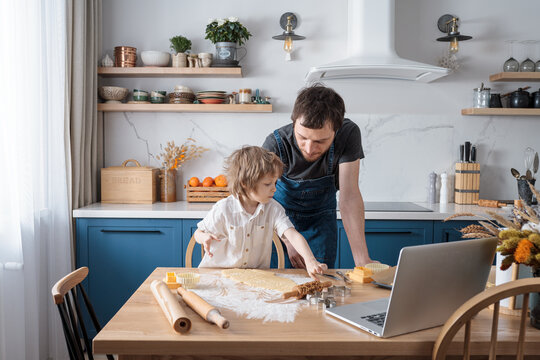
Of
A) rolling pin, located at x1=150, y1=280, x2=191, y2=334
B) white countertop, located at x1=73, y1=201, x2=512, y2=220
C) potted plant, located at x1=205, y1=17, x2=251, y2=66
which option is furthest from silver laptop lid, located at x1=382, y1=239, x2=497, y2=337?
potted plant, located at x1=205, y1=17, x2=251, y2=66

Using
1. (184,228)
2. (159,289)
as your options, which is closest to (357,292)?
(159,289)

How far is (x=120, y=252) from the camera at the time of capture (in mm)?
2986

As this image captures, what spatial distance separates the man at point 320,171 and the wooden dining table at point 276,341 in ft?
2.62

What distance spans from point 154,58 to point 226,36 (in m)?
0.50

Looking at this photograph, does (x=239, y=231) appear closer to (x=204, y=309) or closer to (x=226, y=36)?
(x=204, y=309)

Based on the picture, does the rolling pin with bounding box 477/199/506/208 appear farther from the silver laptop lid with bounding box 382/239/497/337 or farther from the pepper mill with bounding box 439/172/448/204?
the silver laptop lid with bounding box 382/239/497/337

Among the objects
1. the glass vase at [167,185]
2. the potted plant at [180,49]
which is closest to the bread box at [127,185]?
the glass vase at [167,185]

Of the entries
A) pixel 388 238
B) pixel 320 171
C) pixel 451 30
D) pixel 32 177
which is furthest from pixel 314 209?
pixel 451 30

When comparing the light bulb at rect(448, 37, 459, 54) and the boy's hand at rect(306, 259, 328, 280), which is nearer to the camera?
the boy's hand at rect(306, 259, 328, 280)

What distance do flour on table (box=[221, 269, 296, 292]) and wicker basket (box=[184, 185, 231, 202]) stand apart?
1.58 m

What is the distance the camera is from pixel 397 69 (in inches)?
124

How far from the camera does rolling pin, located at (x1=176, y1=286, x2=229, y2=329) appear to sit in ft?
3.83

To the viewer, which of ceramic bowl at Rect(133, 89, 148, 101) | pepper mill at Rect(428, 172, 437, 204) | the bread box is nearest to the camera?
the bread box

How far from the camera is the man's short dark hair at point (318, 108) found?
1.79m
